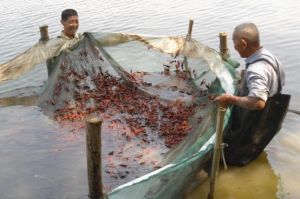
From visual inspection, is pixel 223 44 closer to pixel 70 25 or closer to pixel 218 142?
pixel 70 25

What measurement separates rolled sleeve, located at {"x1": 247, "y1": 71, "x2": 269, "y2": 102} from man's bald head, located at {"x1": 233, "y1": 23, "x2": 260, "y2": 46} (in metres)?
0.45

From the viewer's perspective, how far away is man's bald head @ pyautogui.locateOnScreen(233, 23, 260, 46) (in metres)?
4.94

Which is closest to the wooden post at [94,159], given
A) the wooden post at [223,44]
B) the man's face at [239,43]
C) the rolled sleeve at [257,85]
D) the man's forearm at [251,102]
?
the man's forearm at [251,102]

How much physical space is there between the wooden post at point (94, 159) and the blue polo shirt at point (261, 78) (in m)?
1.94

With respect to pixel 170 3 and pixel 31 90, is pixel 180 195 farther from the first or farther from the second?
pixel 170 3

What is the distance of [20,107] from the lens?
29.8 ft

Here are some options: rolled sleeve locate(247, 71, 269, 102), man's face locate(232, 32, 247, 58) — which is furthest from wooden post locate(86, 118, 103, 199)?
man's face locate(232, 32, 247, 58)

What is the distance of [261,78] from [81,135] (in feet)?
13.4

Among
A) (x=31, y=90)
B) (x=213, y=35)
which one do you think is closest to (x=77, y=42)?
(x=31, y=90)

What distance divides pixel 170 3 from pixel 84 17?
5.18m

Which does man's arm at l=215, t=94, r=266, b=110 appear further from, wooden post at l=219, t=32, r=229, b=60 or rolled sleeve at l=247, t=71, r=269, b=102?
wooden post at l=219, t=32, r=229, b=60

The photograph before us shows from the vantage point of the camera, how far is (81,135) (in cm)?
758

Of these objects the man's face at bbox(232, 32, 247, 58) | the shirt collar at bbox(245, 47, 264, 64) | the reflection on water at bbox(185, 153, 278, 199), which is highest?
the man's face at bbox(232, 32, 247, 58)

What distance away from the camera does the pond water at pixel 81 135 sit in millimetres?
5961
